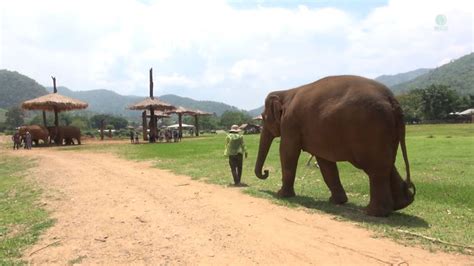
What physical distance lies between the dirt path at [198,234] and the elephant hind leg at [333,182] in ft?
4.30

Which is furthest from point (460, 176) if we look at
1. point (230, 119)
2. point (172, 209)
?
point (230, 119)

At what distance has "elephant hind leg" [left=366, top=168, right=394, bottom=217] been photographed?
338 inches

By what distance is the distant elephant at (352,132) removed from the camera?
8492mm

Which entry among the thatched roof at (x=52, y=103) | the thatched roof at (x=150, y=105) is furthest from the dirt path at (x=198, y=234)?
the thatched roof at (x=150, y=105)

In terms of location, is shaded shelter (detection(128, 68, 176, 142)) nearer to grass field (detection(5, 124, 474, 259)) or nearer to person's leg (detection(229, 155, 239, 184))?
grass field (detection(5, 124, 474, 259))

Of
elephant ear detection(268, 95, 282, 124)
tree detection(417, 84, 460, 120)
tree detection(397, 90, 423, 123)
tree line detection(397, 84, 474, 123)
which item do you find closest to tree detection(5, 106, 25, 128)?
tree detection(397, 90, 423, 123)

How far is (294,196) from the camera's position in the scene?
1097 cm

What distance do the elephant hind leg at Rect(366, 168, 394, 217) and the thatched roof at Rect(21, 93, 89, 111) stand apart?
31308 mm

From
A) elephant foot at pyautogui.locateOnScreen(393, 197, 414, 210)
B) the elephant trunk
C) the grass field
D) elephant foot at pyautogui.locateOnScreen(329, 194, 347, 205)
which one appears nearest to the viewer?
the grass field

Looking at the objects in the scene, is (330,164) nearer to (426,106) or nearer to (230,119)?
(426,106)

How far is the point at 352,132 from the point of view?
8.73 m

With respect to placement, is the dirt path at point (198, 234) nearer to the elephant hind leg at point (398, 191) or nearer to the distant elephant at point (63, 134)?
the elephant hind leg at point (398, 191)


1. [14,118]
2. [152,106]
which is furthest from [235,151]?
[14,118]

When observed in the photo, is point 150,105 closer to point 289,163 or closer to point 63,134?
point 63,134
